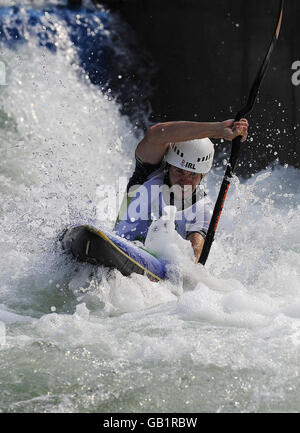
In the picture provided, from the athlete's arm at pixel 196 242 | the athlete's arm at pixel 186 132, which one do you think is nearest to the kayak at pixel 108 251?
the athlete's arm at pixel 196 242

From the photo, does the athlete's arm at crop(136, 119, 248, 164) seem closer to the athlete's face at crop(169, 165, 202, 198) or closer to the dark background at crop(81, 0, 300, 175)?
the athlete's face at crop(169, 165, 202, 198)

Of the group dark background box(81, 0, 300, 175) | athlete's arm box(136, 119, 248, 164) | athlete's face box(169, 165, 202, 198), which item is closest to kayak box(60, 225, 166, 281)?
athlete's face box(169, 165, 202, 198)

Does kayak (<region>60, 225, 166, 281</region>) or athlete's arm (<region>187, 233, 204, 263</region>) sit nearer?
kayak (<region>60, 225, 166, 281</region>)

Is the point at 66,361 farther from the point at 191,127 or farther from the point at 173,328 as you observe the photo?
the point at 191,127

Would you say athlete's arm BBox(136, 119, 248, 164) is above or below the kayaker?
above

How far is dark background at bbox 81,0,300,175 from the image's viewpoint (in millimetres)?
8414

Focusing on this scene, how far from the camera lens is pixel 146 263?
3.97m

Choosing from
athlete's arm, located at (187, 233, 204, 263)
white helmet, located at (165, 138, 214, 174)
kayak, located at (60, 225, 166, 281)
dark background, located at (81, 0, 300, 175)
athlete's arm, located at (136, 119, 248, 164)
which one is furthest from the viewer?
dark background, located at (81, 0, 300, 175)

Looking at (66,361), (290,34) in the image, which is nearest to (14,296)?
(66,361)

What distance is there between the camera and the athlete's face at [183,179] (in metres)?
4.48

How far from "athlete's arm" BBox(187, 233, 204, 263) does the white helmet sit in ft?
1.44

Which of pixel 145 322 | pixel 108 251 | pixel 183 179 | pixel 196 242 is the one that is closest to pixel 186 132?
pixel 183 179

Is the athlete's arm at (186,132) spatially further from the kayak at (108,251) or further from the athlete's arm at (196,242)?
the kayak at (108,251)

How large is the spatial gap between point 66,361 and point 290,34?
256 inches
